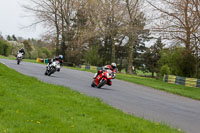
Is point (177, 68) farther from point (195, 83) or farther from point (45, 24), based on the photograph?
point (45, 24)

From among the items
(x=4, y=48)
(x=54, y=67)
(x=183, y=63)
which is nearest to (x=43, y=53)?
(x=4, y=48)

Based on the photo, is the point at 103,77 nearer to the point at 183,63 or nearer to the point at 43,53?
the point at 183,63

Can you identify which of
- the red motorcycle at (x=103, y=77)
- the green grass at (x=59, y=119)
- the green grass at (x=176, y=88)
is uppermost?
the red motorcycle at (x=103, y=77)

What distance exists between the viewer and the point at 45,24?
53875 millimetres

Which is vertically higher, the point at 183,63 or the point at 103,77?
the point at 183,63

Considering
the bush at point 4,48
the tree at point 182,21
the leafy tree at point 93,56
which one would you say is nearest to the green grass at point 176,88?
the tree at point 182,21

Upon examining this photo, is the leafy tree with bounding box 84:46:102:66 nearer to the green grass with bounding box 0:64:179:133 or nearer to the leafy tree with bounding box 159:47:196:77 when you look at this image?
the leafy tree with bounding box 159:47:196:77

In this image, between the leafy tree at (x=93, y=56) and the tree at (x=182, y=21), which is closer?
the tree at (x=182, y=21)

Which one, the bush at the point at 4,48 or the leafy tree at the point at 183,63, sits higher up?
the bush at the point at 4,48

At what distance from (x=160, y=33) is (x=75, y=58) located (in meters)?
35.1

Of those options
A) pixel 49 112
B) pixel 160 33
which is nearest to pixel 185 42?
pixel 160 33

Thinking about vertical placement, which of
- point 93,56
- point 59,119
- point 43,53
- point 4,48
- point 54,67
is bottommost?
point 59,119

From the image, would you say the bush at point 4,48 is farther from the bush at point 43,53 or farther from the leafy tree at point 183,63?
the leafy tree at point 183,63

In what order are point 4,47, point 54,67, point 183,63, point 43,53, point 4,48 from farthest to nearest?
point 43,53 → point 4,48 → point 4,47 → point 183,63 → point 54,67
